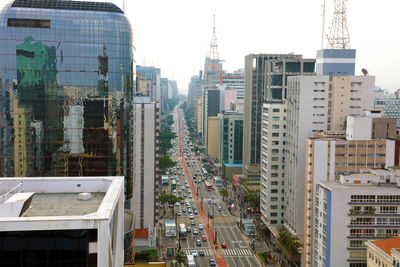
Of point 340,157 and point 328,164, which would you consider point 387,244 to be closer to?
point 328,164

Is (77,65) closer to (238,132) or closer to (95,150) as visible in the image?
(95,150)

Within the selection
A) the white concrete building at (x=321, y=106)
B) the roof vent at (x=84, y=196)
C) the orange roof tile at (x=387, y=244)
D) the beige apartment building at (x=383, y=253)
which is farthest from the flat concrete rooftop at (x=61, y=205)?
the white concrete building at (x=321, y=106)

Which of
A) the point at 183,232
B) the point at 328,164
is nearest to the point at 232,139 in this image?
the point at 183,232

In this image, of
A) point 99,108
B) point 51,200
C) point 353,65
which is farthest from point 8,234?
point 353,65

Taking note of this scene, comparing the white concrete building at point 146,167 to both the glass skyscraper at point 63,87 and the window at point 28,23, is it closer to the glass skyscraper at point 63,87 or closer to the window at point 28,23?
the glass skyscraper at point 63,87

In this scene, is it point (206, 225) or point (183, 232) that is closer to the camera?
point (183, 232)
